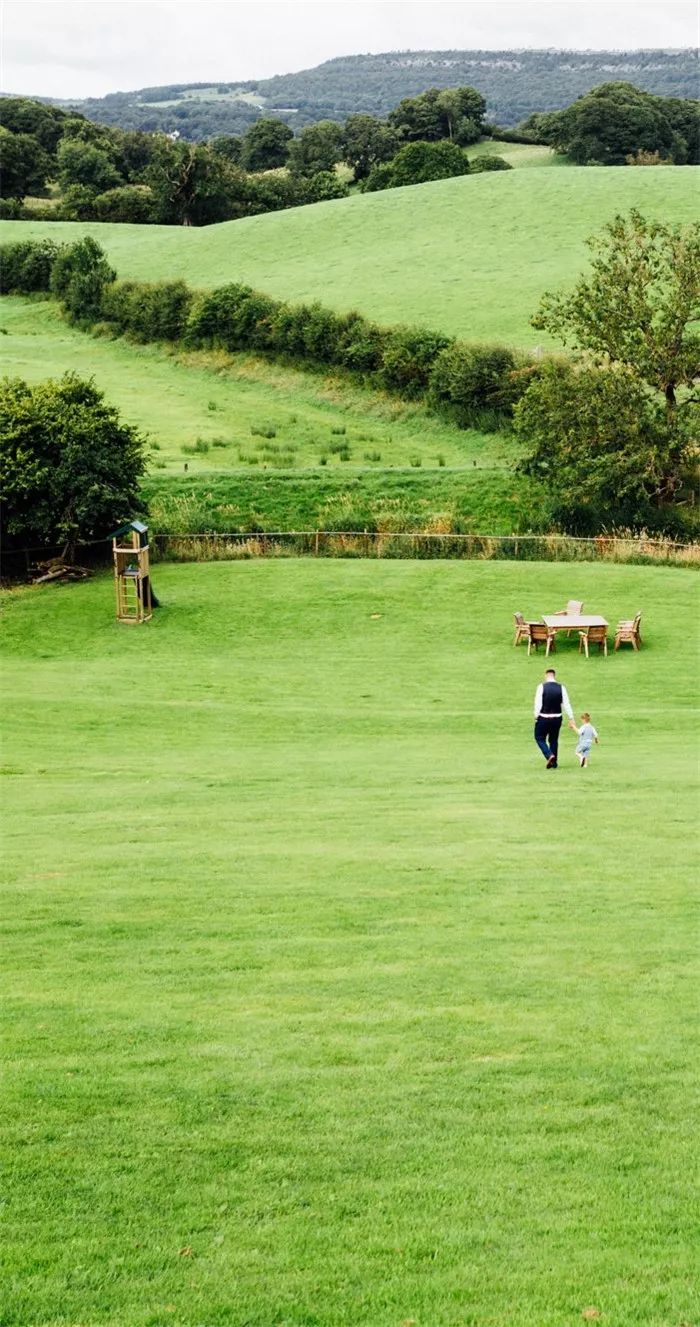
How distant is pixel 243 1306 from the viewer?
305 inches

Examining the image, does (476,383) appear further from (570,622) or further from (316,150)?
(316,150)

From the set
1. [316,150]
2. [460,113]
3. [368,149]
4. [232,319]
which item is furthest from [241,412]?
[460,113]

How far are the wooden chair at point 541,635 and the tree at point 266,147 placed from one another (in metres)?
136

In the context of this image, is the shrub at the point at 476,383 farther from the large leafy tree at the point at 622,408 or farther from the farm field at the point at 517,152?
the farm field at the point at 517,152

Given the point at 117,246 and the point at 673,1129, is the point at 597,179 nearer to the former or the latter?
the point at 117,246

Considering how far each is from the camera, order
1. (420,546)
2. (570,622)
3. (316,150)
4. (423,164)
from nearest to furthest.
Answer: (570,622), (420,546), (423,164), (316,150)

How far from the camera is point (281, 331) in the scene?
79062 millimetres

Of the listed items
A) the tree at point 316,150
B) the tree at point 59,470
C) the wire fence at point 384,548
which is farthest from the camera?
the tree at point 316,150

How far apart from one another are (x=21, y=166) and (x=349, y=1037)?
5139 inches

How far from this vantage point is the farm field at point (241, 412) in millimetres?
61531

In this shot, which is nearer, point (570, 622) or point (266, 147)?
point (570, 622)

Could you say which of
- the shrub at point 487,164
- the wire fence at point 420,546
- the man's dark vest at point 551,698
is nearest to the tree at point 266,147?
the shrub at point 487,164

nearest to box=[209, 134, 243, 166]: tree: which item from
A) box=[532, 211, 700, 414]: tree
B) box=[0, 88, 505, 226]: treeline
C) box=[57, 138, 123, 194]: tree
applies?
box=[0, 88, 505, 226]: treeline

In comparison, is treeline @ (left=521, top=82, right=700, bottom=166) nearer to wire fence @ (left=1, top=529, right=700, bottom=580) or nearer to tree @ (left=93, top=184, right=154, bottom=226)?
tree @ (left=93, top=184, right=154, bottom=226)
